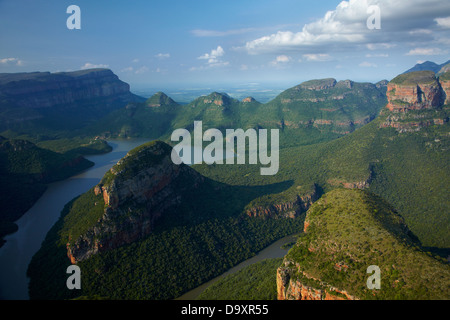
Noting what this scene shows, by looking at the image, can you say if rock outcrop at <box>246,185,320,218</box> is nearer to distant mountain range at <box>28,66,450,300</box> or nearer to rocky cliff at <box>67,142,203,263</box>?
distant mountain range at <box>28,66,450,300</box>

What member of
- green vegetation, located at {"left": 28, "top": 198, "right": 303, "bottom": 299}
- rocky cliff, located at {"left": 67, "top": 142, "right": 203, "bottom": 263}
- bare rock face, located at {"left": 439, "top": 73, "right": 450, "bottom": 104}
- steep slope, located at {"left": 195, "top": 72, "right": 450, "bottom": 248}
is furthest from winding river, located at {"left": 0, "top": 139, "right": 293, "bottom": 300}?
bare rock face, located at {"left": 439, "top": 73, "right": 450, "bottom": 104}

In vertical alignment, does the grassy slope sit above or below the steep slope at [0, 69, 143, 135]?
Result: below

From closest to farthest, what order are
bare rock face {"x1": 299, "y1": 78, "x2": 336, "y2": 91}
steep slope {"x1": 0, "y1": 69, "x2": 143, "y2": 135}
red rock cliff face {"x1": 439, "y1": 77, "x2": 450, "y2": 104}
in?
red rock cliff face {"x1": 439, "y1": 77, "x2": 450, "y2": 104}
steep slope {"x1": 0, "y1": 69, "x2": 143, "y2": 135}
bare rock face {"x1": 299, "y1": 78, "x2": 336, "y2": 91}

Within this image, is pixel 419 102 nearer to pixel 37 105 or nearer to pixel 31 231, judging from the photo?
pixel 31 231

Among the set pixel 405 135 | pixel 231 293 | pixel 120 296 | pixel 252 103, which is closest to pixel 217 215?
pixel 231 293

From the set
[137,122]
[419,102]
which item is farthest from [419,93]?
[137,122]

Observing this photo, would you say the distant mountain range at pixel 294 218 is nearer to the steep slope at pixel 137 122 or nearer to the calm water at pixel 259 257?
the calm water at pixel 259 257
